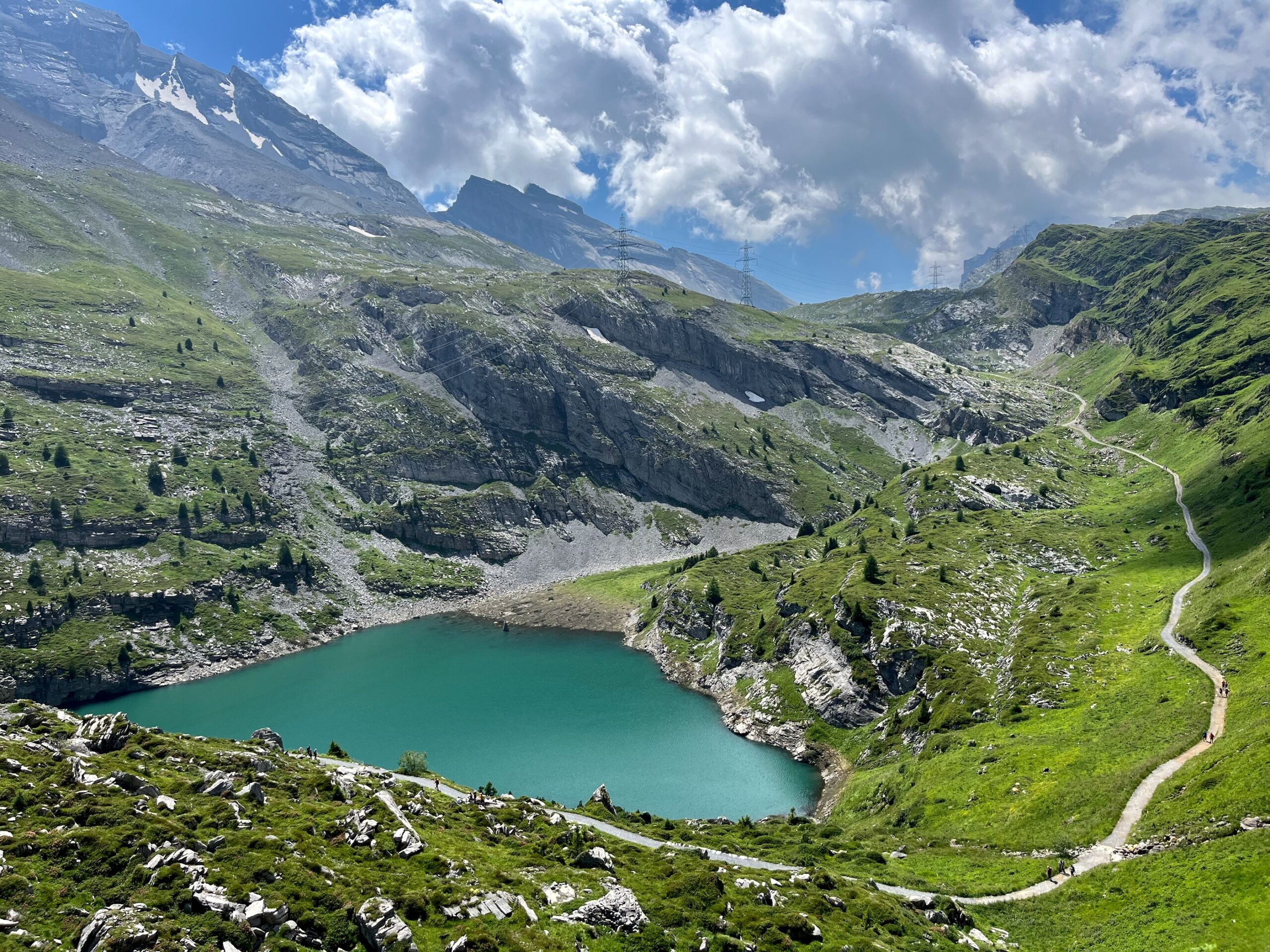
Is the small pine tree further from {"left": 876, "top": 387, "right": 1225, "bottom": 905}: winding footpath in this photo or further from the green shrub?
the green shrub

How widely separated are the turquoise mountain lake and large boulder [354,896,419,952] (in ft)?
206

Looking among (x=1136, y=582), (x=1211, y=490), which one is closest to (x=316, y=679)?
(x=1136, y=582)

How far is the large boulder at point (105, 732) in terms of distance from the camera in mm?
41906

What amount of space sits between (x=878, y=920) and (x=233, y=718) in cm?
13618

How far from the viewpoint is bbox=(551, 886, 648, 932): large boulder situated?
32.7m

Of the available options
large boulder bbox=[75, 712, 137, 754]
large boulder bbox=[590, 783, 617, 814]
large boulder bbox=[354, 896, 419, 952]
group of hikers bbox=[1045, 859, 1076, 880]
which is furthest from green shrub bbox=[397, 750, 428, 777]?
group of hikers bbox=[1045, 859, 1076, 880]

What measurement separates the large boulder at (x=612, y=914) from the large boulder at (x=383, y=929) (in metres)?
7.48

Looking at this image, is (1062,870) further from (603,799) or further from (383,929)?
(383,929)

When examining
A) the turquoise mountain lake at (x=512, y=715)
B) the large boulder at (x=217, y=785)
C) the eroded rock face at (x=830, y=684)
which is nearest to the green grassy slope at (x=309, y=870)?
the large boulder at (x=217, y=785)

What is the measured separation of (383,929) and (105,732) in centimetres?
2772

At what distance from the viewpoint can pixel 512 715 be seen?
421 feet

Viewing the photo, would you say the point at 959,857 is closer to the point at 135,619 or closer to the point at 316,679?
the point at 316,679

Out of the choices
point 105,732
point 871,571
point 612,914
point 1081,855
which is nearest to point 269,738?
point 105,732

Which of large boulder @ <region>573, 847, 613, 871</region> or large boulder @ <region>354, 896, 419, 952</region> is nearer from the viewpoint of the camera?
large boulder @ <region>354, 896, 419, 952</region>
